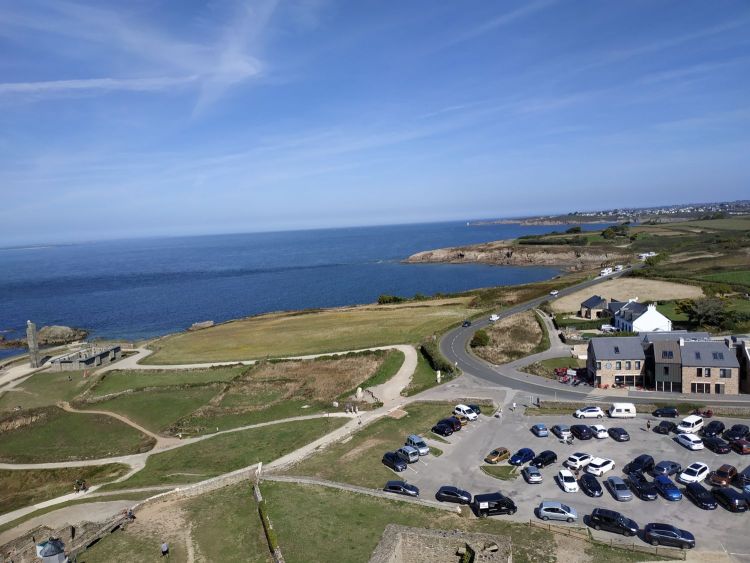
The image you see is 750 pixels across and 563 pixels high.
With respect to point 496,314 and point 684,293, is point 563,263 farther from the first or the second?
point 496,314

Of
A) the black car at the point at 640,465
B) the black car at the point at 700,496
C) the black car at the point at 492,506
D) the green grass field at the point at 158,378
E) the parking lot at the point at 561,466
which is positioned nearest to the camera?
the parking lot at the point at 561,466

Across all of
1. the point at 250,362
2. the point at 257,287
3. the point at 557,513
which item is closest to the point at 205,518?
the point at 557,513

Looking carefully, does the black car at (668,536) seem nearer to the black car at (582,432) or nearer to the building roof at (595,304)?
the black car at (582,432)

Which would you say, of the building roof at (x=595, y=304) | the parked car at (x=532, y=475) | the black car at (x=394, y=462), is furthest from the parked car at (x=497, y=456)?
the building roof at (x=595, y=304)

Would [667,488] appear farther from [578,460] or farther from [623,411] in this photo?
[623,411]

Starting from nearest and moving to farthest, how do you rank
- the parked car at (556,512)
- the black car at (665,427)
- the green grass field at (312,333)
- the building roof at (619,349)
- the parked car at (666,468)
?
the parked car at (556,512) < the parked car at (666,468) < the black car at (665,427) < the building roof at (619,349) < the green grass field at (312,333)

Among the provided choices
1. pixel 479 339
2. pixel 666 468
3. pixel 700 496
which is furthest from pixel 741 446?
pixel 479 339
